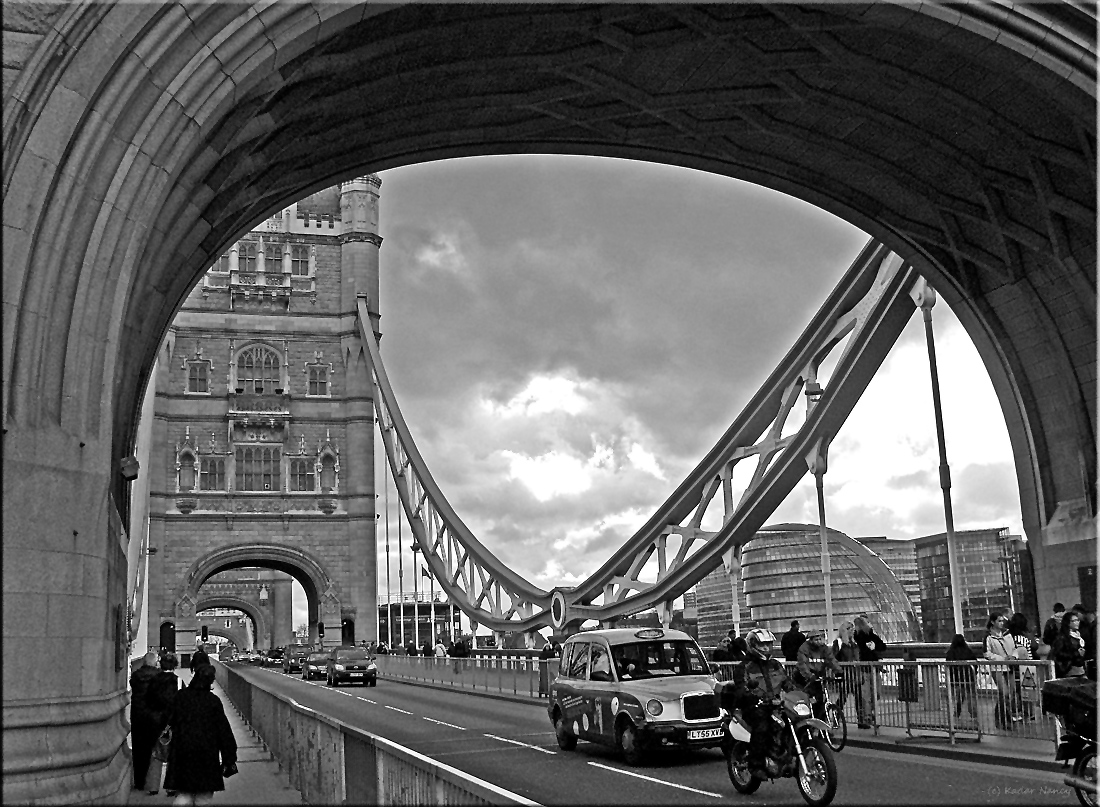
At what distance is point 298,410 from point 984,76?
4950 cm

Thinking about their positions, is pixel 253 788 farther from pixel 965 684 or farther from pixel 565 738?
pixel 965 684

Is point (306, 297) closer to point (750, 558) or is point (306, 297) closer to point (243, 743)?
point (750, 558)

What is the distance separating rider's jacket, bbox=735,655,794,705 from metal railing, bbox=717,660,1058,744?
147 inches

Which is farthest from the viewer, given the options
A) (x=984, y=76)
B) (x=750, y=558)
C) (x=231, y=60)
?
(x=750, y=558)

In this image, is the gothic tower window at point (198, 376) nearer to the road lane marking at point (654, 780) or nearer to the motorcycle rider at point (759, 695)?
the road lane marking at point (654, 780)

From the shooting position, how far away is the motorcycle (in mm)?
9906

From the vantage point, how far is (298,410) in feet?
199

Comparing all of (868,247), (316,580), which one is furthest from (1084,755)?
(316,580)

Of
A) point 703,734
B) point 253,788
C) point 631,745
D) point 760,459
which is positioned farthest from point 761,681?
point 760,459

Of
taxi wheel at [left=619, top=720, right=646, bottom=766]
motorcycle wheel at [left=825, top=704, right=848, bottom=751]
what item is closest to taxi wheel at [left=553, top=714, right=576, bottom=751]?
taxi wheel at [left=619, top=720, right=646, bottom=766]

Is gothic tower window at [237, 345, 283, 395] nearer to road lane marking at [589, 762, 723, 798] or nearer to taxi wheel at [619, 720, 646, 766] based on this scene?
taxi wheel at [619, 720, 646, 766]

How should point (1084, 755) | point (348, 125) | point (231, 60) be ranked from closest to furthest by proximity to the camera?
point (1084, 755), point (231, 60), point (348, 125)

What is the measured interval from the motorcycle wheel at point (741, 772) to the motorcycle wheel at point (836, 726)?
3.72m

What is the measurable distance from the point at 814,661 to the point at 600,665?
111 inches
